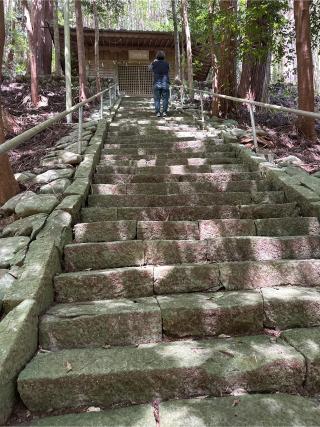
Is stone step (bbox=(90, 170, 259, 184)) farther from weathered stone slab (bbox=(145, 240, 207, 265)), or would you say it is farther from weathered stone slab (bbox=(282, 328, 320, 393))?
weathered stone slab (bbox=(282, 328, 320, 393))

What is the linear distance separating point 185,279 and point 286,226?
1136mm

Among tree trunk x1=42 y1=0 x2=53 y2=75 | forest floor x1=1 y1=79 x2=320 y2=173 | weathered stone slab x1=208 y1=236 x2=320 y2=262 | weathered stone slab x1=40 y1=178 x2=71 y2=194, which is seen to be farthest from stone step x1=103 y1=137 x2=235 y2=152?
tree trunk x1=42 y1=0 x2=53 y2=75

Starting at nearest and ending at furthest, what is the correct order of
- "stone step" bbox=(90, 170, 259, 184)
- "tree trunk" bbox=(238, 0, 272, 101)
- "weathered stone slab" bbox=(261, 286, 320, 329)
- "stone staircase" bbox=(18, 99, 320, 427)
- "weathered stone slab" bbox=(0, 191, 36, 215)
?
1. "stone staircase" bbox=(18, 99, 320, 427)
2. "weathered stone slab" bbox=(261, 286, 320, 329)
3. "weathered stone slab" bbox=(0, 191, 36, 215)
4. "stone step" bbox=(90, 170, 259, 184)
5. "tree trunk" bbox=(238, 0, 272, 101)

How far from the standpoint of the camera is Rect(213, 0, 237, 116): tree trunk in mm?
7125

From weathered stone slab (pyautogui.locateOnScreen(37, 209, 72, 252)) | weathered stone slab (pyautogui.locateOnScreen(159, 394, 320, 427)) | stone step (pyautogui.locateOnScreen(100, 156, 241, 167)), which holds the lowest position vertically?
weathered stone slab (pyautogui.locateOnScreen(159, 394, 320, 427))

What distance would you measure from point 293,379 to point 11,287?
5.30ft

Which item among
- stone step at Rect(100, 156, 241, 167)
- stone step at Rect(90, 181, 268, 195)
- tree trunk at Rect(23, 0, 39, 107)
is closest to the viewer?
stone step at Rect(90, 181, 268, 195)

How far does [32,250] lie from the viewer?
8.14 feet

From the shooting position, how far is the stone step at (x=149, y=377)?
5.63ft

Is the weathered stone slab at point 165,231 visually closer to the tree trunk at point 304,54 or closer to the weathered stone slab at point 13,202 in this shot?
the weathered stone slab at point 13,202

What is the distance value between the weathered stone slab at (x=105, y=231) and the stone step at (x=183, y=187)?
3.15 ft

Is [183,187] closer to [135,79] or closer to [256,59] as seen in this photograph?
[256,59]

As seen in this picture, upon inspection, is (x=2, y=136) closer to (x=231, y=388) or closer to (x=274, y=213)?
(x=274, y=213)

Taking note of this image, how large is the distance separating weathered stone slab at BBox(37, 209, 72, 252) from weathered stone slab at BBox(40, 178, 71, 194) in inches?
23.3
